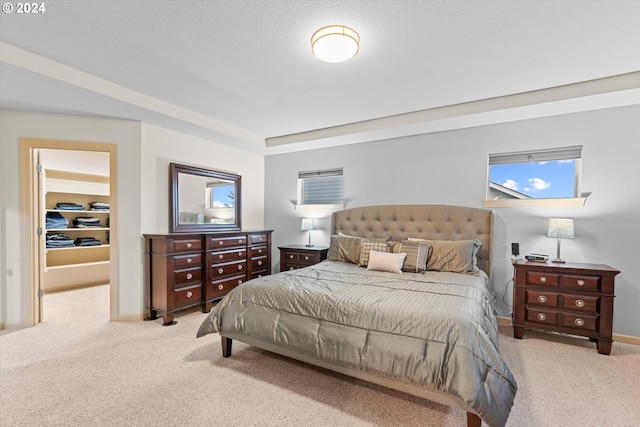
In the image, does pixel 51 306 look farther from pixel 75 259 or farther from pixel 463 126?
pixel 463 126

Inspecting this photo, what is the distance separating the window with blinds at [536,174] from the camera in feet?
10.1

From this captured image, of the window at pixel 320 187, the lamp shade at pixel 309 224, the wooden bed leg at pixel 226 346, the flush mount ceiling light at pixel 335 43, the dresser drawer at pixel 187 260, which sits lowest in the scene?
the wooden bed leg at pixel 226 346

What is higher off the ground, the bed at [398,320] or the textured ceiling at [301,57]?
the textured ceiling at [301,57]

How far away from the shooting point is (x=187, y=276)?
11.1 feet

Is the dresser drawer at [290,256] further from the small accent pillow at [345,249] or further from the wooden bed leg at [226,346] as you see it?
the wooden bed leg at [226,346]

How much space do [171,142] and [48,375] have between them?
2.67 m

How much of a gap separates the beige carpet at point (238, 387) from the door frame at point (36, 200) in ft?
1.52

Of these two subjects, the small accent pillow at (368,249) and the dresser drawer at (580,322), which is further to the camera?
the small accent pillow at (368,249)

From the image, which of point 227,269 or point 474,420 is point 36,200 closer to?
point 227,269

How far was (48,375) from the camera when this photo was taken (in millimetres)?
2141

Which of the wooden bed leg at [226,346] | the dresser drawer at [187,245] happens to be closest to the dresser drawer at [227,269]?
the dresser drawer at [187,245]

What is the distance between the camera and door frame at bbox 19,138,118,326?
304cm

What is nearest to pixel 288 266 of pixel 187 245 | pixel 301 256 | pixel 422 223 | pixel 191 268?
pixel 301 256

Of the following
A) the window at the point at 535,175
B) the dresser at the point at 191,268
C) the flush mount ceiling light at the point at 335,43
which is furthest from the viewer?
the dresser at the point at 191,268
